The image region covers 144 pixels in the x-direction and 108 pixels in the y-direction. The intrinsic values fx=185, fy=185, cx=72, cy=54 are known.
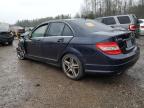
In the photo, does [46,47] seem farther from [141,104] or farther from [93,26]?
[141,104]

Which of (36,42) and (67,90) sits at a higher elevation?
(36,42)

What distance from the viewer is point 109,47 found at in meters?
3.97

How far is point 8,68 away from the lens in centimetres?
620

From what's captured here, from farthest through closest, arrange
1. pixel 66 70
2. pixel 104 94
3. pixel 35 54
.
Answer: pixel 35 54, pixel 66 70, pixel 104 94

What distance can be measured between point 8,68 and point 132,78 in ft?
13.0

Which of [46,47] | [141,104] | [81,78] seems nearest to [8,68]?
[46,47]

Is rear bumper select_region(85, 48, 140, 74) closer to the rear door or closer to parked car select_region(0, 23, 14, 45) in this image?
the rear door

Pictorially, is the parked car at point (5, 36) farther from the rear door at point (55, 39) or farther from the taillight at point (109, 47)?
the taillight at point (109, 47)

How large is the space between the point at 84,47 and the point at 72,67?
71 centimetres

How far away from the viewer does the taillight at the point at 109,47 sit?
3967mm

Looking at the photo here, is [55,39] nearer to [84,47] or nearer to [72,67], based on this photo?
[72,67]

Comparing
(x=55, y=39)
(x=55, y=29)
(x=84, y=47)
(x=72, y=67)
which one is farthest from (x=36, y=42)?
(x=84, y=47)

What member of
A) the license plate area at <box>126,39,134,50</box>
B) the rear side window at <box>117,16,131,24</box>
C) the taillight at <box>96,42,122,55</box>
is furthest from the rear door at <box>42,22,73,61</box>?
the rear side window at <box>117,16,131,24</box>

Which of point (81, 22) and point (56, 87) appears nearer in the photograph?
point (56, 87)
